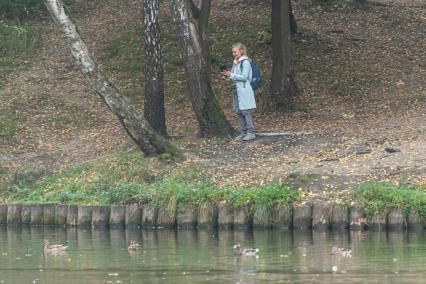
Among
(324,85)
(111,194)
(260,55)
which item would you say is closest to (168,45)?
(260,55)

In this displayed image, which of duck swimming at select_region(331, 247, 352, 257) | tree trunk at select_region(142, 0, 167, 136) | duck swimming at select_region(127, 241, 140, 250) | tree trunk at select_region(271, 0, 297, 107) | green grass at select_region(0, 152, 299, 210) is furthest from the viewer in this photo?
tree trunk at select_region(271, 0, 297, 107)

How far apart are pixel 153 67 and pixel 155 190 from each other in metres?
5.46

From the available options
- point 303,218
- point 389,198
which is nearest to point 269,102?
point 303,218

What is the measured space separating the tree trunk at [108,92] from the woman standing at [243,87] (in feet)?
5.89

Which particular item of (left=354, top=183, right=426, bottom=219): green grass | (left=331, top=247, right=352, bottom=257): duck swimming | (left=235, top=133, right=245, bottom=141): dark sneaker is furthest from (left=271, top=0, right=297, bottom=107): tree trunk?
(left=331, top=247, right=352, bottom=257): duck swimming

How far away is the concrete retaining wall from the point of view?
1647cm

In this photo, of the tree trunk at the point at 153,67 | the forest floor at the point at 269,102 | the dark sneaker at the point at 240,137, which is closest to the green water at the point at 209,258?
the forest floor at the point at 269,102

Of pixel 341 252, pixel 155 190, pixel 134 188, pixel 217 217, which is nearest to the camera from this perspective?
pixel 341 252

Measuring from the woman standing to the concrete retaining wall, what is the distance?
14.5ft

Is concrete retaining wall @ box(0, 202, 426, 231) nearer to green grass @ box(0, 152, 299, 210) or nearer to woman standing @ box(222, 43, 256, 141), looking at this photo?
green grass @ box(0, 152, 299, 210)

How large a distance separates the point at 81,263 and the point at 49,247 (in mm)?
1125

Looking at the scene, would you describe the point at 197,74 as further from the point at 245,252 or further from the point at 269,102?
the point at 245,252

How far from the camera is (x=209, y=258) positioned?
1392 centimetres

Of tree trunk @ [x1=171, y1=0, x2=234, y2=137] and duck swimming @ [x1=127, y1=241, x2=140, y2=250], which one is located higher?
tree trunk @ [x1=171, y1=0, x2=234, y2=137]
